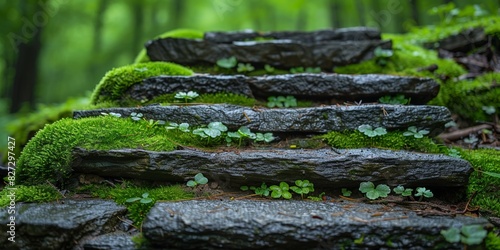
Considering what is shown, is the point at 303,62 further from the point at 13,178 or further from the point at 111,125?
the point at 13,178

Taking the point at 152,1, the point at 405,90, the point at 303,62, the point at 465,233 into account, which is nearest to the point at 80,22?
the point at 152,1

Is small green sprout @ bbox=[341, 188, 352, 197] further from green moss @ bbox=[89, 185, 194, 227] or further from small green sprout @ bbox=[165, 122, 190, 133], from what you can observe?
small green sprout @ bbox=[165, 122, 190, 133]

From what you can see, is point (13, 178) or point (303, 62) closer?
point (13, 178)

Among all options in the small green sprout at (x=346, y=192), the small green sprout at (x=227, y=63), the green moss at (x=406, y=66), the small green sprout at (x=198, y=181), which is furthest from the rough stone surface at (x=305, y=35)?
the small green sprout at (x=346, y=192)

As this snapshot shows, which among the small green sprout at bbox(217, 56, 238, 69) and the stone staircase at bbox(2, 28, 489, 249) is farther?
the small green sprout at bbox(217, 56, 238, 69)

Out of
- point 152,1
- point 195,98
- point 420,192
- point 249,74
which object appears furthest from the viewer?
point 152,1

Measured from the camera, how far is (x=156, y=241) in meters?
1.88

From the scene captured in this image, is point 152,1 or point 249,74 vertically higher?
point 152,1

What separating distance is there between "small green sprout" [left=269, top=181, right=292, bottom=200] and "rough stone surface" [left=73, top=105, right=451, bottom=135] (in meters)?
0.67

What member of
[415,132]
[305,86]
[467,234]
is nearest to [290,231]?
[467,234]

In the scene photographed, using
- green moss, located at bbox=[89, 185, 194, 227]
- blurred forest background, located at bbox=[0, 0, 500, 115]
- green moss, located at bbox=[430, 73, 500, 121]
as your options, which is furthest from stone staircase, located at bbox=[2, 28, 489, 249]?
blurred forest background, located at bbox=[0, 0, 500, 115]

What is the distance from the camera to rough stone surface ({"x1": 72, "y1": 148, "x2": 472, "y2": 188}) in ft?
8.01

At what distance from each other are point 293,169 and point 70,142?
1773 millimetres

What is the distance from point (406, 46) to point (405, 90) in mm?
1799
